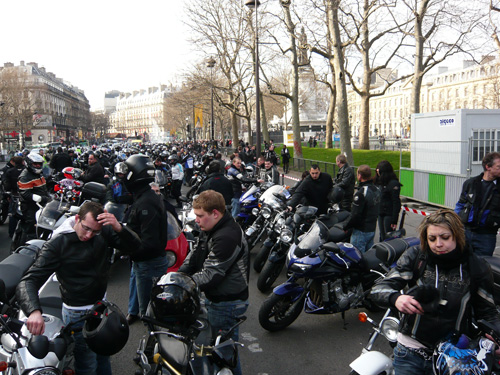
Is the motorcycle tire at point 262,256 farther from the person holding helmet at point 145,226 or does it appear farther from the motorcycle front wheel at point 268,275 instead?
the person holding helmet at point 145,226

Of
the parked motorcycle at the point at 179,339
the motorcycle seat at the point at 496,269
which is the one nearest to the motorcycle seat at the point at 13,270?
the parked motorcycle at the point at 179,339

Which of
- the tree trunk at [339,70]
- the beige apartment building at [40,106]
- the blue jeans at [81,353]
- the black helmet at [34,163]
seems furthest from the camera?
the beige apartment building at [40,106]

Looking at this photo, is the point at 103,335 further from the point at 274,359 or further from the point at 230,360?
the point at 274,359

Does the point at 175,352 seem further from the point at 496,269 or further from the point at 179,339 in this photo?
the point at 496,269

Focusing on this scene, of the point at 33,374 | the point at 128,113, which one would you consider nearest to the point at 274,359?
the point at 33,374

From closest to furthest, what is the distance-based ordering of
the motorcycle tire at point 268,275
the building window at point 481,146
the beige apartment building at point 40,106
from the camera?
the motorcycle tire at point 268,275 < the building window at point 481,146 < the beige apartment building at point 40,106

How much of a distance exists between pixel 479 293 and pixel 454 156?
1110cm

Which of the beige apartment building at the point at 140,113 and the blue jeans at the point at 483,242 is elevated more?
the beige apartment building at the point at 140,113

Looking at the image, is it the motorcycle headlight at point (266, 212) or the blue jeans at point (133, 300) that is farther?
the motorcycle headlight at point (266, 212)

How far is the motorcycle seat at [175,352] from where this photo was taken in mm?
2818

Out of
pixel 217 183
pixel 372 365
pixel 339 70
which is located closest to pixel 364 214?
pixel 217 183

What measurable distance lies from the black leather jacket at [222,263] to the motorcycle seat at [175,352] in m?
0.41

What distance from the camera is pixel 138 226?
470cm

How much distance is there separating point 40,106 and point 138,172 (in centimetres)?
8968
